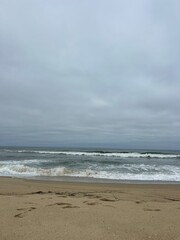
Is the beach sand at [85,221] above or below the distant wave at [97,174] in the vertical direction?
below

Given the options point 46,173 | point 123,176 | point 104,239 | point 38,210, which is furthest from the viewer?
point 46,173

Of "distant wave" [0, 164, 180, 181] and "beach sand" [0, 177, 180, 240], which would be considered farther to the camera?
"distant wave" [0, 164, 180, 181]

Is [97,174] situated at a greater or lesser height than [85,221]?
greater

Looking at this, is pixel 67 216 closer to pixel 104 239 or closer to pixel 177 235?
pixel 104 239

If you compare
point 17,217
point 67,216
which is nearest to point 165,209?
point 67,216

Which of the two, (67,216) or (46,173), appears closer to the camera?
(67,216)

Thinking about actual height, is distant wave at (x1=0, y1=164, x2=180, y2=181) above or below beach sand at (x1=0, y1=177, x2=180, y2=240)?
above

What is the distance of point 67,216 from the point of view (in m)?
4.97

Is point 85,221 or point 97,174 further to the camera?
point 97,174

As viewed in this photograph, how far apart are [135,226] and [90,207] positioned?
153cm

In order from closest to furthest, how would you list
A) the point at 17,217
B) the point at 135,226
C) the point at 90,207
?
the point at 135,226
the point at 17,217
the point at 90,207

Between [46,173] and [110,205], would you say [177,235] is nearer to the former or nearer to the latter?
[110,205]

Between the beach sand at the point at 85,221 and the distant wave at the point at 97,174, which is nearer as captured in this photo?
the beach sand at the point at 85,221

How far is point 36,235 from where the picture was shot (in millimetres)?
Answer: 3932
